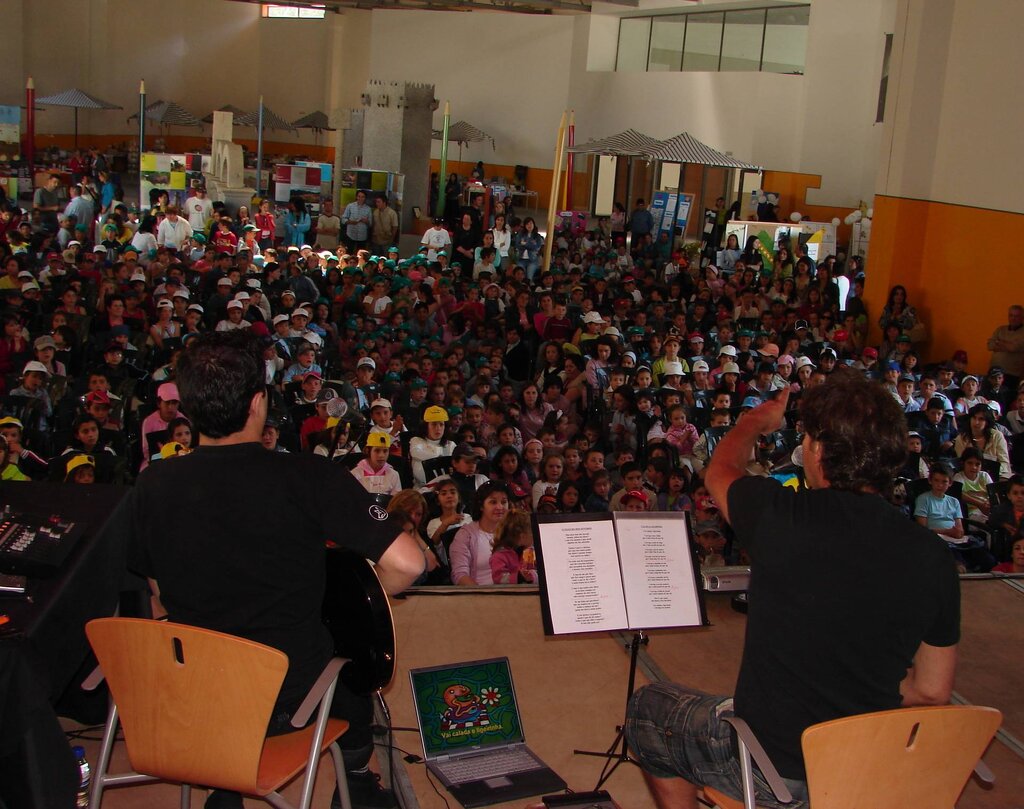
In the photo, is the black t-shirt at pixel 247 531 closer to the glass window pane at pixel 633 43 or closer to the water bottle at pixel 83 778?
the water bottle at pixel 83 778

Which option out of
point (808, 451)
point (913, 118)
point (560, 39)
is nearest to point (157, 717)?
point (808, 451)

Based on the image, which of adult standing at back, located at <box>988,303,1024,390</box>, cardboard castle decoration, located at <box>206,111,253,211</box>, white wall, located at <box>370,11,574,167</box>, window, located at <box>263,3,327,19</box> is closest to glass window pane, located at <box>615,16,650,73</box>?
white wall, located at <box>370,11,574,167</box>

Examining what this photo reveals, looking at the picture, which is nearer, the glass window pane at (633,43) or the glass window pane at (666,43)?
the glass window pane at (666,43)

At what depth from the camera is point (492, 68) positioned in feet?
82.6

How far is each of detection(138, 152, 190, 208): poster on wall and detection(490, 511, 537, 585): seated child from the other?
13.5 m

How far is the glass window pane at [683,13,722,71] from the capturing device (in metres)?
21.2

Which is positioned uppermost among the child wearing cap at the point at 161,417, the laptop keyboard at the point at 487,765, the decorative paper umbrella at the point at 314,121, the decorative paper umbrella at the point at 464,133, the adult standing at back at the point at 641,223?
the decorative paper umbrella at the point at 314,121

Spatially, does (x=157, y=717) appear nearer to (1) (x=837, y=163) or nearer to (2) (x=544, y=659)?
(2) (x=544, y=659)

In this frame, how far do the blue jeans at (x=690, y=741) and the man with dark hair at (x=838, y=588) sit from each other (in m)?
0.06

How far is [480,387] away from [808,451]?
659cm

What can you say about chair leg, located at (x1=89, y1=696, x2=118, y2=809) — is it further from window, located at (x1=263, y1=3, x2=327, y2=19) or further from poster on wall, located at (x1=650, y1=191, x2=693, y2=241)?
window, located at (x1=263, y1=3, x2=327, y2=19)

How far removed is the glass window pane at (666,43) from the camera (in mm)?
21891

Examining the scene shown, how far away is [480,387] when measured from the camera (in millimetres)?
8875

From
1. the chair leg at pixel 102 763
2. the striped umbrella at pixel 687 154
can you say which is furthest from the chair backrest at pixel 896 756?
the striped umbrella at pixel 687 154
